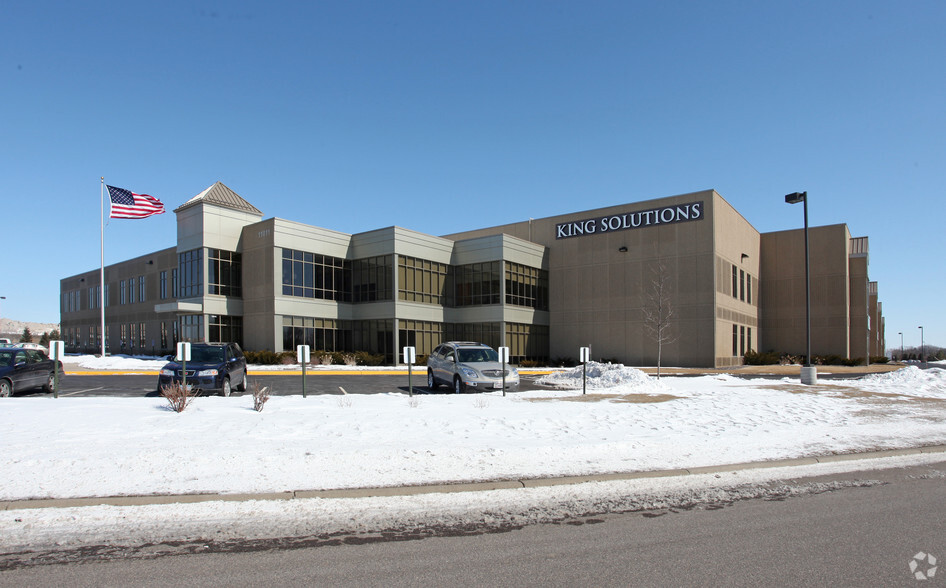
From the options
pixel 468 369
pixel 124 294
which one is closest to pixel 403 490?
pixel 468 369

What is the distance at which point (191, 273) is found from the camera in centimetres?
3897

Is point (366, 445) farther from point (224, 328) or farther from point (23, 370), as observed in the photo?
point (224, 328)

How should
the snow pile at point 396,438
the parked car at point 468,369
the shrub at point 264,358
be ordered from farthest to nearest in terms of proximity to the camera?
1. the shrub at point 264,358
2. the parked car at point 468,369
3. the snow pile at point 396,438

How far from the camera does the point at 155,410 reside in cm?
1159

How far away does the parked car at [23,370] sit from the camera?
1588 cm

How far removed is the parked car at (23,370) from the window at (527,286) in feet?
93.2

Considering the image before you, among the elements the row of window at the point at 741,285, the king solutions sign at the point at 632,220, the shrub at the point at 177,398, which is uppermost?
the king solutions sign at the point at 632,220

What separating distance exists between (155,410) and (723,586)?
10.8 metres

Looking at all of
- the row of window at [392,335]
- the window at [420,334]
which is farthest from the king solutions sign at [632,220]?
the window at [420,334]

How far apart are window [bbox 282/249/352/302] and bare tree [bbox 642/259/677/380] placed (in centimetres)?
2054

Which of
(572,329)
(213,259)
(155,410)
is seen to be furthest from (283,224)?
(155,410)

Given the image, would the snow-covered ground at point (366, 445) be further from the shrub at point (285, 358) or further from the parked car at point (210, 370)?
the shrub at point (285, 358)

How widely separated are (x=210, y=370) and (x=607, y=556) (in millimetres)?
14232

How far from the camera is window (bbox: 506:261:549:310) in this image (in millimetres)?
41781
